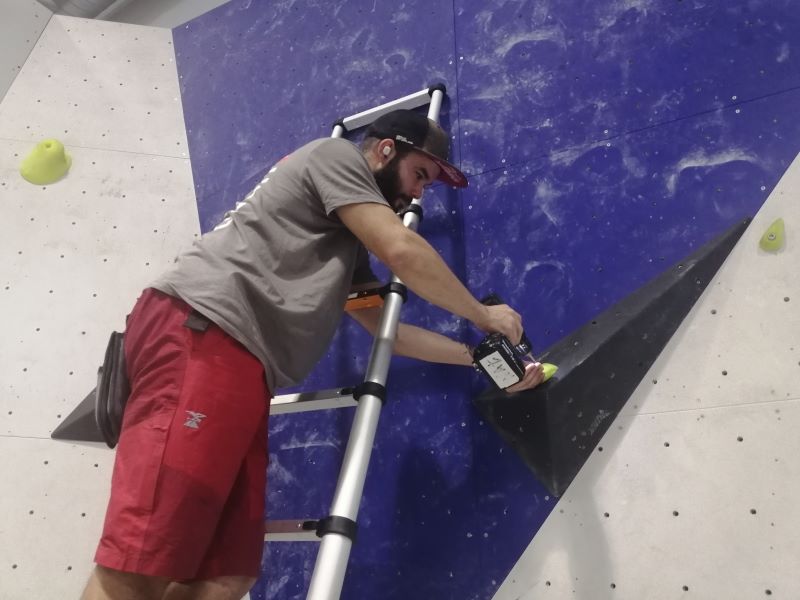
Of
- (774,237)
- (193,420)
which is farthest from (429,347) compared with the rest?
(774,237)

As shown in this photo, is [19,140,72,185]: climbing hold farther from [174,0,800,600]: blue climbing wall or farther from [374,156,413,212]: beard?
[374,156,413,212]: beard

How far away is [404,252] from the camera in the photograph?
3.72 ft

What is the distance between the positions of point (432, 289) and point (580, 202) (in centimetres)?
54

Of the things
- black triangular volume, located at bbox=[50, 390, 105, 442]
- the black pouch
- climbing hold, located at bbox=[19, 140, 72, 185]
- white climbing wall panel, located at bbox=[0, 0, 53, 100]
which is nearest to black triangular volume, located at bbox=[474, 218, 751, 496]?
the black pouch

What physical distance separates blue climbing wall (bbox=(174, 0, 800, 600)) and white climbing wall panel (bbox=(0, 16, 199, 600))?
2.09 ft

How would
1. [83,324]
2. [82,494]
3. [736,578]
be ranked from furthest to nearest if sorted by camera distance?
[83,324] → [82,494] → [736,578]

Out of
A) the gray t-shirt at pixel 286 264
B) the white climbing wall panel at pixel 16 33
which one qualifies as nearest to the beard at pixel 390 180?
the gray t-shirt at pixel 286 264

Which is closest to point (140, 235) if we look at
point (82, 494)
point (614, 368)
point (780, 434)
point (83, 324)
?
point (83, 324)

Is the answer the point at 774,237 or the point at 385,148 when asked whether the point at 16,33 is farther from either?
the point at 774,237

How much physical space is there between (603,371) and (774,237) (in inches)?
17.8

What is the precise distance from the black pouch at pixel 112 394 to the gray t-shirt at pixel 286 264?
0.55 feet

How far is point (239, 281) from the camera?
114 centimetres

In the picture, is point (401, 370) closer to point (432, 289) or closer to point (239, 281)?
point (432, 289)

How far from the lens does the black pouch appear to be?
1.11 metres
